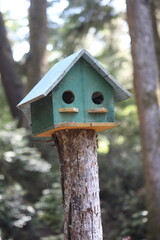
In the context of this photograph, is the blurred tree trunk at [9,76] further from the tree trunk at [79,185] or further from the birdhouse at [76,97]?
the tree trunk at [79,185]

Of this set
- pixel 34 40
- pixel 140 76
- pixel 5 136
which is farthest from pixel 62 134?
pixel 34 40

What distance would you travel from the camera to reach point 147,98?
682 centimetres

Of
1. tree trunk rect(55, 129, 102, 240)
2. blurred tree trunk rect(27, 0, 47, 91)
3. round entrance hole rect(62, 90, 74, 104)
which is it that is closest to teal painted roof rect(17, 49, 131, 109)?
round entrance hole rect(62, 90, 74, 104)

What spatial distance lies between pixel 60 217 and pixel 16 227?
5.66 feet

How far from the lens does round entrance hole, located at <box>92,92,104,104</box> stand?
350cm

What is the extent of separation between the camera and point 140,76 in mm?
6902

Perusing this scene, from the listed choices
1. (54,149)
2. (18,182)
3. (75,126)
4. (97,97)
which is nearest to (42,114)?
(75,126)

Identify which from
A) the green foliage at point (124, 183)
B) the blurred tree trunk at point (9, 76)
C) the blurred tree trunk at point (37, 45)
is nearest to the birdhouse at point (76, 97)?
the green foliage at point (124, 183)

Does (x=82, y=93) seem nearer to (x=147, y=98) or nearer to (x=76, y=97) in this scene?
(x=76, y=97)

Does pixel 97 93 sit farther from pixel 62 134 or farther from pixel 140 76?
pixel 140 76

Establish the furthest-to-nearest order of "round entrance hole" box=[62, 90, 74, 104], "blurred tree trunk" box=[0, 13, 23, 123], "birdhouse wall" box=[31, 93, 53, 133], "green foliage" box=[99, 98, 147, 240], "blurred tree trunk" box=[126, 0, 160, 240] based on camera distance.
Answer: "blurred tree trunk" box=[0, 13, 23, 123], "green foliage" box=[99, 98, 147, 240], "blurred tree trunk" box=[126, 0, 160, 240], "round entrance hole" box=[62, 90, 74, 104], "birdhouse wall" box=[31, 93, 53, 133]

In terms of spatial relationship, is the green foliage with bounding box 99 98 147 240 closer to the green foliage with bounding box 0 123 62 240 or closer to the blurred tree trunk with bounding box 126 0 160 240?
the blurred tree trunk with bounding box 126 0 160 240

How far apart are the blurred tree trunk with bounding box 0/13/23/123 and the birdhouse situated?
5.55 metres

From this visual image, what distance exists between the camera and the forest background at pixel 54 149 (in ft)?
21.9
